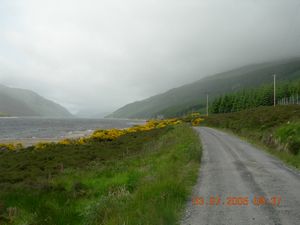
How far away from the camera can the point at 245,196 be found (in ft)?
34.7

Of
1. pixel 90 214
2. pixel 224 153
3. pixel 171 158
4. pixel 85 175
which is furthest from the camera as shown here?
pixel 224 153

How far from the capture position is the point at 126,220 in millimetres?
7773

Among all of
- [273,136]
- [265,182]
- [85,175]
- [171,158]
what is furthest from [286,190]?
[273,136]

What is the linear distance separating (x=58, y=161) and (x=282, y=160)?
2083cm

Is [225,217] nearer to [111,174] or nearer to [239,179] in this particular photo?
[239,179]
